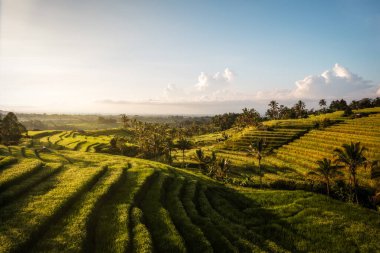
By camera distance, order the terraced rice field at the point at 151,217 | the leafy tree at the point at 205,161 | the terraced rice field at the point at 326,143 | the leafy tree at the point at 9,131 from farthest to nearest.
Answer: the leafy tree at the point at 9,131
the leafy tree at the point at 205,161
the terraced rice field at the point at 326,143
the terraced rice field at the point at 151,217

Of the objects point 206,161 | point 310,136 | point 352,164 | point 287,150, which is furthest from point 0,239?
point 310,136

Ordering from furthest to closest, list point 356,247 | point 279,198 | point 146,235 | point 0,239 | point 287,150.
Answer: point 287,150, point 279,198, point 356,247, point 146,235, point 0,239

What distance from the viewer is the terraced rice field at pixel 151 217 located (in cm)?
2517

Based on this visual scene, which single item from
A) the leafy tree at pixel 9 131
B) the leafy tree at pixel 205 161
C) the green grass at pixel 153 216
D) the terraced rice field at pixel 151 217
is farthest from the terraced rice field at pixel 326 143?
the leafy tree at pixel 9 131

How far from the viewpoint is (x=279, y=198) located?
52375mm


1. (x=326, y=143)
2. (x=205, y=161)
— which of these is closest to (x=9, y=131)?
(x=205, y=161)

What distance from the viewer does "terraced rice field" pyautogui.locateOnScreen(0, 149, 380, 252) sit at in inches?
991

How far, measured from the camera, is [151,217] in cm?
3194

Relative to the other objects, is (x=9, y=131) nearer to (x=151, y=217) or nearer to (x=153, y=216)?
(x=153, y=216)

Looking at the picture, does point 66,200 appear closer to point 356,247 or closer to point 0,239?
point 0,239

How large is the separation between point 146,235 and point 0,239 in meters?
11.5

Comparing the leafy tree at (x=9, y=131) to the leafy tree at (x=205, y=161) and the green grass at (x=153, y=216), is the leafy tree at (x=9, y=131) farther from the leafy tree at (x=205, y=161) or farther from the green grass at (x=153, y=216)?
the leafy tree at (x=205, y=161)

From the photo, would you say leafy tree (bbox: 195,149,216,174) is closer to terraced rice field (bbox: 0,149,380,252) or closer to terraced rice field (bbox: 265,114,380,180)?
terraced rice field (bbox: 265,114,380,180)

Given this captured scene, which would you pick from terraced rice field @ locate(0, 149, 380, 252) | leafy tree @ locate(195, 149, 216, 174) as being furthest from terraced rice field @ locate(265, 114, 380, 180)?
terraced rice field @ locate(0, 149, 380, 252)
